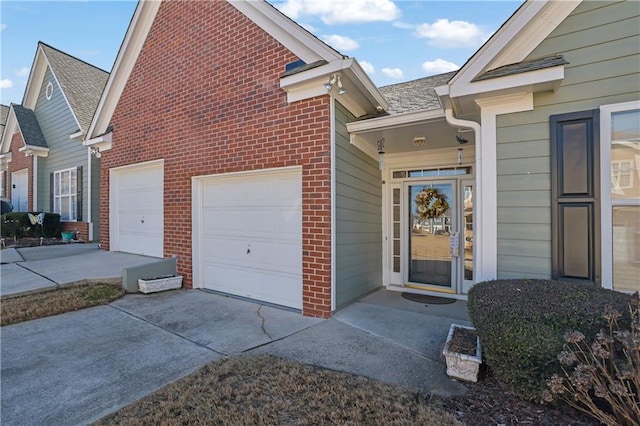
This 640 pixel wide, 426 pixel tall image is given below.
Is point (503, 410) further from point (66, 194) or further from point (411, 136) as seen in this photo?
point (66, 194)

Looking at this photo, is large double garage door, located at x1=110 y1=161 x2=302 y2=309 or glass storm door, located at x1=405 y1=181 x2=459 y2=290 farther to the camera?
glass storm door, located at x1=405 y1=181 x2=459 y2=290

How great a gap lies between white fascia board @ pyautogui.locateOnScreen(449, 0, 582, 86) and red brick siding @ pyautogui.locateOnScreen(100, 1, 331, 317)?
6.60 feet

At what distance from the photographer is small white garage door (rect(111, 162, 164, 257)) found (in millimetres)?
7445

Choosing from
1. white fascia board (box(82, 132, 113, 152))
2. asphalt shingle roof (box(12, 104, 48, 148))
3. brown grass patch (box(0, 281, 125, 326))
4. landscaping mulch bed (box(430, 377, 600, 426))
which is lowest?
landscaping mulch bed (box(430, 377, 600, 426))

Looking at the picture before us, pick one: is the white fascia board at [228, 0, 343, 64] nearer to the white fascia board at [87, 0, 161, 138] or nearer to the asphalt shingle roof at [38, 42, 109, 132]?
the white fascia board at [87, 0, 161, 138]

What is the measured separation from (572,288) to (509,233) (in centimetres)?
98

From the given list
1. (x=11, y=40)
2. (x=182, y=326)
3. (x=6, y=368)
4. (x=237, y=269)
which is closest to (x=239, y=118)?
(x=237, y=269)

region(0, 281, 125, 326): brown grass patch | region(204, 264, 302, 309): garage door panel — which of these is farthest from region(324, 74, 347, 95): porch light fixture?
region(0, 281, 125, 326): brown grass patch

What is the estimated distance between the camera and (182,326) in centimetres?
430

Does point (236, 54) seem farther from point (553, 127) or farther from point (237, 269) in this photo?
point (553, 127)

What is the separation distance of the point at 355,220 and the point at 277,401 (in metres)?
3.38

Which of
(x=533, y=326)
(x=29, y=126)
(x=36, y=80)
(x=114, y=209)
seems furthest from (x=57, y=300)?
(x=36, y=80)

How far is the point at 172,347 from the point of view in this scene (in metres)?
3.63

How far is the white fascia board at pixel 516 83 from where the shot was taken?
3.39m
